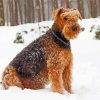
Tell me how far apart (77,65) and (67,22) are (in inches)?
148

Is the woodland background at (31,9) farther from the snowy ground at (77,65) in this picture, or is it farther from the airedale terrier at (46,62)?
the airedale terrier at (46,62)

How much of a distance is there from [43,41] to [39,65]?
0.43 meters

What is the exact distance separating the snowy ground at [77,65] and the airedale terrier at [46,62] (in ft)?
0.71

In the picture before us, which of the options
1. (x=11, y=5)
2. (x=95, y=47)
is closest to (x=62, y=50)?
(x=95, y=47)

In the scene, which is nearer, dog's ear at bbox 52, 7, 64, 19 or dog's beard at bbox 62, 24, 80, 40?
dog's beard at bbox 62, 24, 80, 40

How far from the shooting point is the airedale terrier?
6770mm

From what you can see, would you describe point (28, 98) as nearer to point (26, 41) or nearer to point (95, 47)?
point (95, 47)

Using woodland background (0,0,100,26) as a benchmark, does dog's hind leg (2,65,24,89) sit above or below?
below

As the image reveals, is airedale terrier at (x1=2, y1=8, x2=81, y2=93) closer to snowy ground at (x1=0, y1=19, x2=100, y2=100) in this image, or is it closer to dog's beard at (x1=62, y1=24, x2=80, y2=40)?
dog's beard at (x1=62, y1=24, x2=80, y2=40)

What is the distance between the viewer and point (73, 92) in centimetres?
710

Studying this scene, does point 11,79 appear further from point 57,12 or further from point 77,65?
point 77,65

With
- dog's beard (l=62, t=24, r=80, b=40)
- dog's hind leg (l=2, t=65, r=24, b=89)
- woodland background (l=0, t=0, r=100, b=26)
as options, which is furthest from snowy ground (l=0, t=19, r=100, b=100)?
woodland background (l=0, t=0, r=100, b=26)

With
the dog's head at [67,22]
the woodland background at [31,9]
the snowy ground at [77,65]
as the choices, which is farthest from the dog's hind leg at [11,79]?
the woodland background at [31,9]

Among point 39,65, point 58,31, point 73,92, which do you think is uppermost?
point 58,31
